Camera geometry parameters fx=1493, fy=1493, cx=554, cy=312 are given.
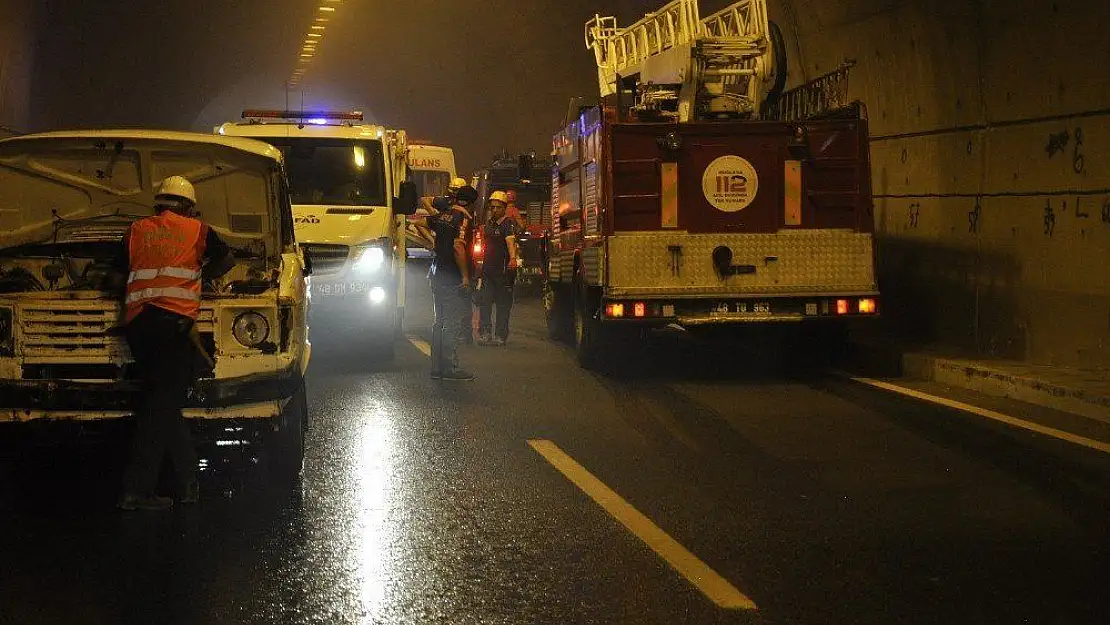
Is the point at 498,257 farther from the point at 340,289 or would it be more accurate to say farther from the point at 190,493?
the point at 190,493

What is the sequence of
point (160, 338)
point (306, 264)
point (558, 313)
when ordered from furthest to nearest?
point (558, 313) < point (306, 264) < point (160, 338)

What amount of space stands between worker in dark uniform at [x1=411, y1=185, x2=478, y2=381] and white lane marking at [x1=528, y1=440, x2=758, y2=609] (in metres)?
3.80

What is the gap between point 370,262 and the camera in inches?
586

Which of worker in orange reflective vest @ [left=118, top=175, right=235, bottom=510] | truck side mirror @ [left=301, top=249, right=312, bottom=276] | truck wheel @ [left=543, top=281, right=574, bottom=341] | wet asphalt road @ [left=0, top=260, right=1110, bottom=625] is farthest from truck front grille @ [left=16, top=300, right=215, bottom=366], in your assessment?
truck wheel @ [left=543, top=281, right=574, bottom=341]

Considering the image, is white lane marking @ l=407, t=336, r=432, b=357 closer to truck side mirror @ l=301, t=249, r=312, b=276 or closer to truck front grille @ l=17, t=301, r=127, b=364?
truck side mirror @ l=301, t=249, r=312, b=276

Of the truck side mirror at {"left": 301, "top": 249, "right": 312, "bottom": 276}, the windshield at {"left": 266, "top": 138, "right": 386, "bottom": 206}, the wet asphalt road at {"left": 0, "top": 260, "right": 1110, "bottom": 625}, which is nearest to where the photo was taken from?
the wet asphalt road at {"left": 0, "top": 260, "right": 1110, "bottom": 625}

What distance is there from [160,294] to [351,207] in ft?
26.3

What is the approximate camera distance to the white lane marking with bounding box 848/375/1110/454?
9906 mm

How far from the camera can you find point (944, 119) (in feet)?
51.7

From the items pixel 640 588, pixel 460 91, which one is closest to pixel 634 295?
pixel 640 588

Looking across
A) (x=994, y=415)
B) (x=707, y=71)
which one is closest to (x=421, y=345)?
(x=707, y=71)

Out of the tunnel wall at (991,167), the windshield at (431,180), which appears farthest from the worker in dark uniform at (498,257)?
the windshield at (431,180)

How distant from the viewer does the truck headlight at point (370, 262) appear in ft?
48.7

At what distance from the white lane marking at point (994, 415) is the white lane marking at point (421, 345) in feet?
15.2
